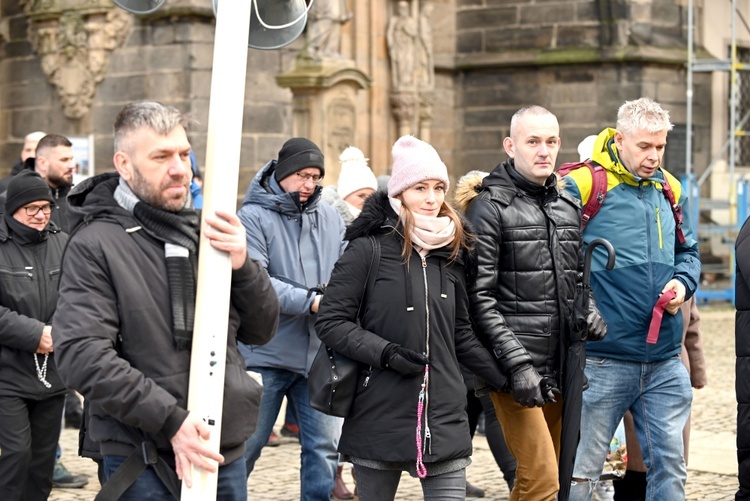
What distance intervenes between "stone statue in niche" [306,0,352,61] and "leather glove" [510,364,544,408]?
1176cm

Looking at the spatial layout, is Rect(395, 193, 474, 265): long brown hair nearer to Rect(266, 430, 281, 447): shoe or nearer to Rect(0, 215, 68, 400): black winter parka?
Rect(0, 215, 68, 400): black winter parka

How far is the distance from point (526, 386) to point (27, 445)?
2638mm

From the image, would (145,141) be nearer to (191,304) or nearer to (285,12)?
(191,304)

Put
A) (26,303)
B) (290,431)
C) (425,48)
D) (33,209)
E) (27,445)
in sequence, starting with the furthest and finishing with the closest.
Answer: (425,48) → (290,431) → (33,209) → (26,303) → (27,445)

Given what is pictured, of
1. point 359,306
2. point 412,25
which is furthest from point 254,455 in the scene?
point 412,25

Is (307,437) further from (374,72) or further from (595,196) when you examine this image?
(374,72)

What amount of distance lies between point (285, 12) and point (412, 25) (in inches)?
609

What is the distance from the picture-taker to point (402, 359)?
5.23 m

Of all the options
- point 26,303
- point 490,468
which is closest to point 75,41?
point 490,468

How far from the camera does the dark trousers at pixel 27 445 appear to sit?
6.87m

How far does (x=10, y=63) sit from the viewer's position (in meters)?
18.5

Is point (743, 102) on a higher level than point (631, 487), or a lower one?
higher

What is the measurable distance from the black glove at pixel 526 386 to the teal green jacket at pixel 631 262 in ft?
2.22

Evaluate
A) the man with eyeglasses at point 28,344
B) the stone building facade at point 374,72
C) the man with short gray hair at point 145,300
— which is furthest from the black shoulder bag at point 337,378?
the stone building facade at point 374,72
